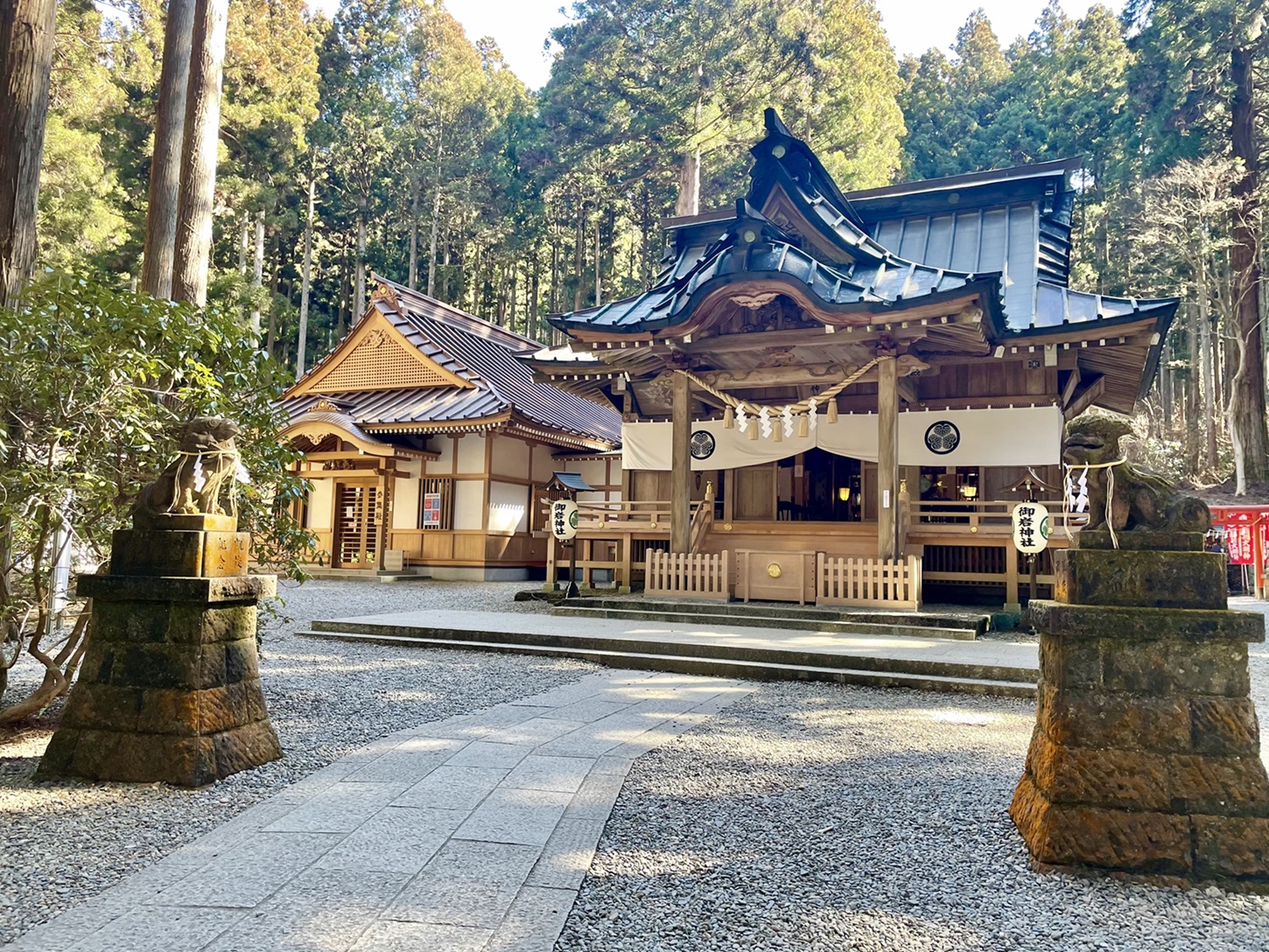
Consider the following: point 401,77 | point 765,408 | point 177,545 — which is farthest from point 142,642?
point 401,77

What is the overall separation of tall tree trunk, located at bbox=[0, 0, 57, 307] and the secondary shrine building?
6.45 metres

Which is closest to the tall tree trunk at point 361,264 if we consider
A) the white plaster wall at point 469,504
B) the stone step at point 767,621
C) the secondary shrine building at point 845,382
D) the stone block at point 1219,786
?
the white plaster wall at point 469,504

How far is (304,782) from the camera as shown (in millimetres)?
3574

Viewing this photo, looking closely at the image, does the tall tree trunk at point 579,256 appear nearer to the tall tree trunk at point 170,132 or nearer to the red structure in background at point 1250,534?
the red structure in background at point 1250,534

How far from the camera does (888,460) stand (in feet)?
31.6

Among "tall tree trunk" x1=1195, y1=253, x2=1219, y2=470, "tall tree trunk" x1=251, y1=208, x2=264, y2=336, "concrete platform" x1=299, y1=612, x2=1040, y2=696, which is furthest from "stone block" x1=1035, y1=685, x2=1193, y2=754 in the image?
"tall tree trunk" x1=1195, y1=253, x2=1219, y2=470

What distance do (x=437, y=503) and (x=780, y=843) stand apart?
14.9 meters

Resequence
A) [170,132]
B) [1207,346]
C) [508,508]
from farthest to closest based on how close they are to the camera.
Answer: [1207,346] → [508,508] → [170,132]

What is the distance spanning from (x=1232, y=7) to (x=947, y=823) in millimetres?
24807

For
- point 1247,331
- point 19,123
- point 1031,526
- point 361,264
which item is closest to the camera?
point 19,123

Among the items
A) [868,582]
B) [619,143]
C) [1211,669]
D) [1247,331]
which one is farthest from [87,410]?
[1247,331]

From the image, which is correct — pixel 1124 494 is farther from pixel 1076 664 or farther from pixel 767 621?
pixel 767 621

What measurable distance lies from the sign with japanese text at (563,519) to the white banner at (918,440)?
2.49m

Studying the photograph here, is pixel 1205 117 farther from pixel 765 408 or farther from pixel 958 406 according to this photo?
pixel 765 408
